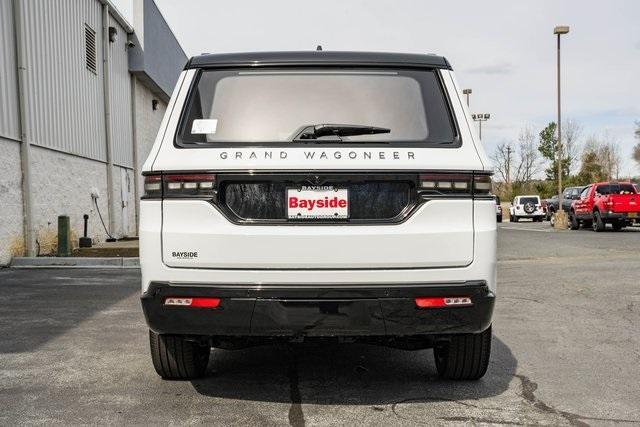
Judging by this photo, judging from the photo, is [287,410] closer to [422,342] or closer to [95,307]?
[422,342]

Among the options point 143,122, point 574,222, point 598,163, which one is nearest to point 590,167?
point 598,163

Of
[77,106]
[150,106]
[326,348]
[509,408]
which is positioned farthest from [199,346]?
[150,106]

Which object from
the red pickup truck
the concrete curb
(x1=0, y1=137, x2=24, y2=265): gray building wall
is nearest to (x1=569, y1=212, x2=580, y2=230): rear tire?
the red pickup truck

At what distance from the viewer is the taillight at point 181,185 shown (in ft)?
10.8

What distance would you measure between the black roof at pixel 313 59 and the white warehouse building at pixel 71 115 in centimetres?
950

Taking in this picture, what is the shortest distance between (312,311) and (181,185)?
3.06 ft

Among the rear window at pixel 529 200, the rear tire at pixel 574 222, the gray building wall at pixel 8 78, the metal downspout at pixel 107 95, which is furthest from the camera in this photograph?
the rear window at pixel 529 200

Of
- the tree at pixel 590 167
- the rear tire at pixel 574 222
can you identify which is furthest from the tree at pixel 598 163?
the rear tire at pixel 574 222

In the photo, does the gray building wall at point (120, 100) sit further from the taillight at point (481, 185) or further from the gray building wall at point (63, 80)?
the taillight at point (481, 185)

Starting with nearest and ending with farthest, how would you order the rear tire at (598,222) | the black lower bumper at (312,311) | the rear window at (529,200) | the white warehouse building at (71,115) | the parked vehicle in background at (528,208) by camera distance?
the black lower bumper at (312,311) < the white warehouse building at (71,115) < the rear tire at (598,222) < the parked vehicle in background at (528,208) < the rear window at (529,200)

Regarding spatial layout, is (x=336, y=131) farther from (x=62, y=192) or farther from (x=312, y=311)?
(x=62, y=192)

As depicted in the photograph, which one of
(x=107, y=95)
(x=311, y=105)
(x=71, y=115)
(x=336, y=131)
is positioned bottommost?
(x=336, y=131)

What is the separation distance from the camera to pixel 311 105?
3.52 m

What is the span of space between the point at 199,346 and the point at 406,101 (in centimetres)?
197
